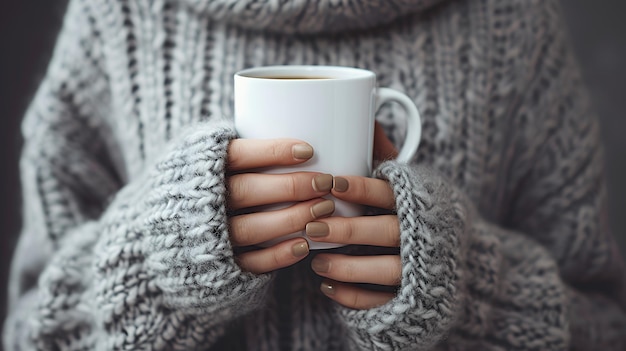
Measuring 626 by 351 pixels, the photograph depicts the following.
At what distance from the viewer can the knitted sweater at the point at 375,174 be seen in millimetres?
642

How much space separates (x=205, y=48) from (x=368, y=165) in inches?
12.7

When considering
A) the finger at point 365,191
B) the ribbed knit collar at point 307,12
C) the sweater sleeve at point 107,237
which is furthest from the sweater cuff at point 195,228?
the ribbed knit collar at point 307,12

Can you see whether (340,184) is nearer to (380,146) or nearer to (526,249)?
(380,146)

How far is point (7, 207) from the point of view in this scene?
47.1 inches

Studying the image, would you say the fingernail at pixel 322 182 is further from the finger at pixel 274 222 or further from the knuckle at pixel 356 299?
the knuckle at pixel 356 299

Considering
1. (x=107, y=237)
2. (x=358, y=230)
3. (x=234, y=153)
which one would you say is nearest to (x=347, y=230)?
(x=358, y=230)

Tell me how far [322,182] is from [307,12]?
29 centimetres

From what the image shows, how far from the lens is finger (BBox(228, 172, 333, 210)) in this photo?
20.2 inches

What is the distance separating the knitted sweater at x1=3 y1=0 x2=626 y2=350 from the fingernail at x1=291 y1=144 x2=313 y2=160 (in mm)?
105

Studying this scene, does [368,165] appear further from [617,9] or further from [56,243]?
[617,9]

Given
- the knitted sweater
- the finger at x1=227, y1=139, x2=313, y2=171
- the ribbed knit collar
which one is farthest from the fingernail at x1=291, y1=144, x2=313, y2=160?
the ribbed knit collar

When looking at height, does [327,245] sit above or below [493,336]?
above


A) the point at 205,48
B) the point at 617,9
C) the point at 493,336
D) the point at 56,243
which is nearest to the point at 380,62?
the point at 205,48

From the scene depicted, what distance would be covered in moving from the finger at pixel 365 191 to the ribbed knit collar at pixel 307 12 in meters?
0.27
